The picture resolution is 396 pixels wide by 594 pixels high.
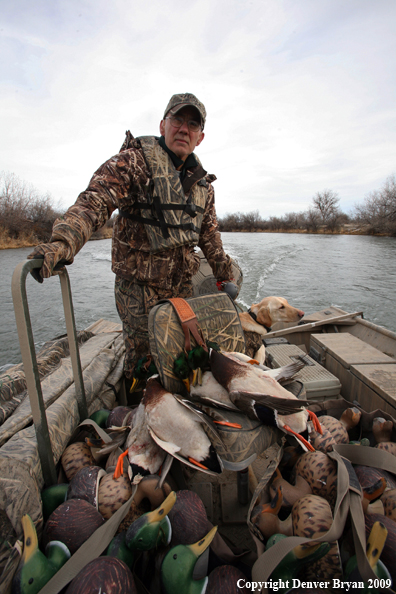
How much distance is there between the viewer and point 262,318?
399cm

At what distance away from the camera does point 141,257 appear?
2.67 meters

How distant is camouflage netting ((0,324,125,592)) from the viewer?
1.28 meters

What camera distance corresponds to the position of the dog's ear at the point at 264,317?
156 inches

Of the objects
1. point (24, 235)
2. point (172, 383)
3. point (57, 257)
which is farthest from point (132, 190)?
point (24, 235)

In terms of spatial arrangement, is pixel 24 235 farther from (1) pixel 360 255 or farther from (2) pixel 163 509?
(2) pixel 163 509

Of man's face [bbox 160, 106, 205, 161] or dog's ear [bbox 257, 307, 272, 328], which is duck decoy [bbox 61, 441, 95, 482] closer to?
man's face [bbox 160, 106, 205, 161]

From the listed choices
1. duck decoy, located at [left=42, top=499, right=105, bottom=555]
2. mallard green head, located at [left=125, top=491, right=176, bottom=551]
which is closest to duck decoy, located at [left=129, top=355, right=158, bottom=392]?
→ duck decoy, located at [left=42, top=499, right=105, bottom=555]

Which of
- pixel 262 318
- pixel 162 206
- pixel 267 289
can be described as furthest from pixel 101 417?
pixel 267 289

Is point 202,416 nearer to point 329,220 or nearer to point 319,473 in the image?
point 319,473

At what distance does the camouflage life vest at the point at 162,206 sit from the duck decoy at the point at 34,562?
1.90 meters

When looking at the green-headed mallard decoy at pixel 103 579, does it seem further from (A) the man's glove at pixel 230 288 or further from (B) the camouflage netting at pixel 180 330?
(A) the man's glove at pixel 230 288

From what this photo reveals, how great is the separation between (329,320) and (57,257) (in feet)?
14.6

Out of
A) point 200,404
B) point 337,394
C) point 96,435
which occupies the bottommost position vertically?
point 337,394

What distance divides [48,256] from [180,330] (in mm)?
896
